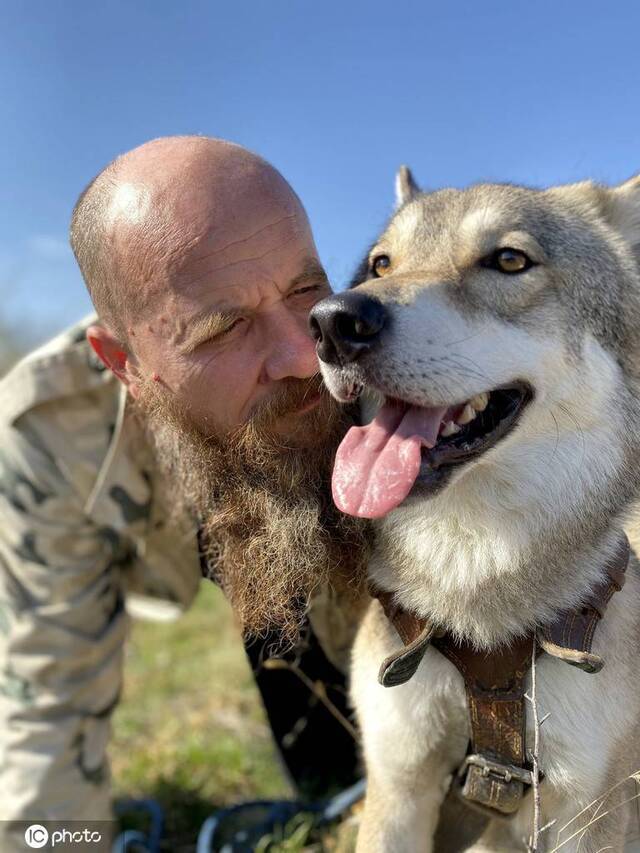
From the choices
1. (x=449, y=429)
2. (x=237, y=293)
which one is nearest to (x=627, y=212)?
(x=449, y=429)

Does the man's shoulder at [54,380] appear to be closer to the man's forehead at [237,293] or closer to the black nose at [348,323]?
the man's forehead at [237,293]

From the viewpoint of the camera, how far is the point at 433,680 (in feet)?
7.72

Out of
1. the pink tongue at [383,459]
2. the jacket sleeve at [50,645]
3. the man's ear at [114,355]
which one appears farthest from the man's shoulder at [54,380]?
the pink tongue at [383,459]

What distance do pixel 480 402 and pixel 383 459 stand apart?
1.06 ft

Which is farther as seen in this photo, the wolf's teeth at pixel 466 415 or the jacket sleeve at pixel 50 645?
the jacket sleeve at pixel 50 645

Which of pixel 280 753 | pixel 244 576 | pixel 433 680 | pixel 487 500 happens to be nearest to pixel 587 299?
pixel 487 500

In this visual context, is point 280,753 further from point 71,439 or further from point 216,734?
point 71,439

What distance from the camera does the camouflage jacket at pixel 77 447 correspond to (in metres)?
3.59

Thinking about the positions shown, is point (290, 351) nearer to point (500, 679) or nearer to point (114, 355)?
point (114, 355)

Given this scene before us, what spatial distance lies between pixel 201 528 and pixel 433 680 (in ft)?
4.21

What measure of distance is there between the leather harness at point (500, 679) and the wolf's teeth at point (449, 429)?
0.55 m

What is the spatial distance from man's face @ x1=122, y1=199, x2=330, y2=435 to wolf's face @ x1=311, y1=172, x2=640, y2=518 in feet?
1.01

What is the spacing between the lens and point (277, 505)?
8.95 ft

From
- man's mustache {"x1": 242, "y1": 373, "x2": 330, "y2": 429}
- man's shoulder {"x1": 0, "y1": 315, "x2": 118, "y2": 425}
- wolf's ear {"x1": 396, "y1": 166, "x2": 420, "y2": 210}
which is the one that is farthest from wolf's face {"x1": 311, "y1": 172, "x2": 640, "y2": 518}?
man's shoulder {"x1": 0, "y1": 315, "x2": 118, "y2": 425}
